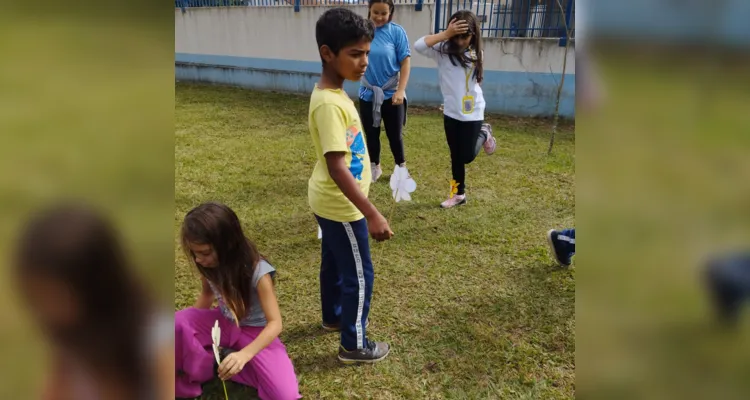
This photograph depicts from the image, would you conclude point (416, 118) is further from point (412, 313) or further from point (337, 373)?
point (337, 373)

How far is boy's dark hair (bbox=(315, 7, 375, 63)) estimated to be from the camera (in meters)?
1.75

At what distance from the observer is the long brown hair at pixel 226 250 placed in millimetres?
1886

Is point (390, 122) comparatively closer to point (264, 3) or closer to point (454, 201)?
point (454, 201)

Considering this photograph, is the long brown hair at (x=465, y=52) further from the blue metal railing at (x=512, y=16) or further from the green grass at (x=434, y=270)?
the blue metal railing at (x=512, y=16)

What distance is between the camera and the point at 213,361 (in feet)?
6.92

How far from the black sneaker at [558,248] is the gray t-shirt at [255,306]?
1.64 meters

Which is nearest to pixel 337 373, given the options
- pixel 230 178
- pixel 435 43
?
pixel 435 43

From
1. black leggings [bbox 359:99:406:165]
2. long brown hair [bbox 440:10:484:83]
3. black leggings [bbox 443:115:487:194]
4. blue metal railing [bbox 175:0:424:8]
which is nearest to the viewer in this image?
long brown hair [bbox 440:10:484:83]

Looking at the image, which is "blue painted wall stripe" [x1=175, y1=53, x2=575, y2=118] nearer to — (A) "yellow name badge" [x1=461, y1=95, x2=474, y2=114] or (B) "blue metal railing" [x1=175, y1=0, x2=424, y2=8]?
(B) "blue metal railing" [x1=175, y1=0, x2=424, y2=8]

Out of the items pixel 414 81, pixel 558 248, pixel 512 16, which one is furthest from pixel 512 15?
pixel 558 248

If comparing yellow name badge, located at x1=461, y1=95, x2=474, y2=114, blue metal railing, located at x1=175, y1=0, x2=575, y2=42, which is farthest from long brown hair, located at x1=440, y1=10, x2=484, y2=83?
blue metal railing, located at x1=175, y1=0, x2=575, y2=42

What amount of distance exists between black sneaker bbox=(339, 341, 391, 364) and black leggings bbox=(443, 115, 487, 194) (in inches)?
72.8

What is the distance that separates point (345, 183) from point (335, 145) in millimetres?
136
